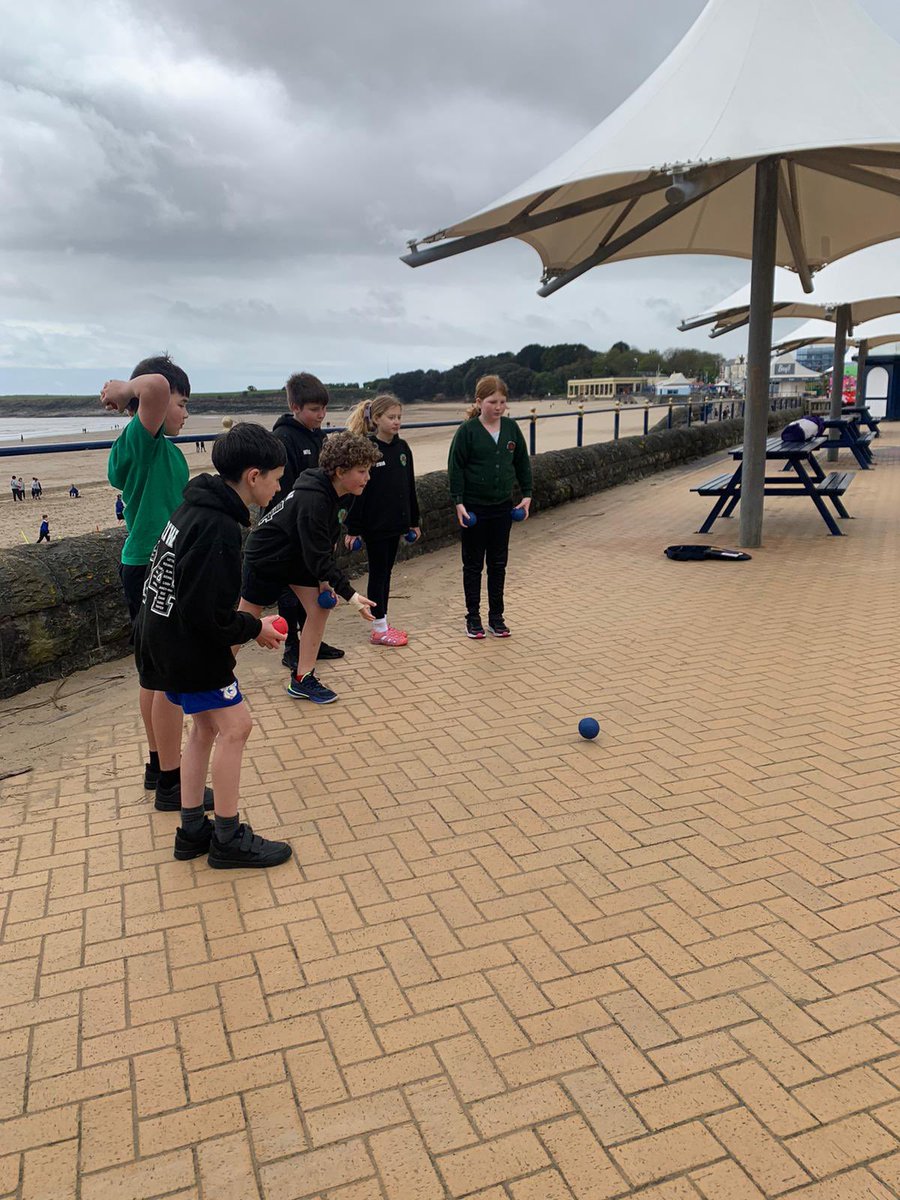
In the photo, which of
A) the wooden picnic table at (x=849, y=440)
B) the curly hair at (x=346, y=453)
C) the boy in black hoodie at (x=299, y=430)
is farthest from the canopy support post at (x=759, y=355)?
the wooden picnic table at (x=849, y=440)

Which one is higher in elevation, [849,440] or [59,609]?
[849,440]

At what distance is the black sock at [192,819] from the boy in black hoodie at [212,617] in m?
0.11

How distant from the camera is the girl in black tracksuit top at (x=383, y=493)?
18.6ft

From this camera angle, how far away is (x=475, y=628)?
20.7 ft

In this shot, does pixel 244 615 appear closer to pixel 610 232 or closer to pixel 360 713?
pixel 360 713

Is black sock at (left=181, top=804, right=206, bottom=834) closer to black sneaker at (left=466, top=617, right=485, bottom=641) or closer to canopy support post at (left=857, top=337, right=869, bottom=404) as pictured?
black sneaker at (left=466, top=617, right=485, bottom=641)

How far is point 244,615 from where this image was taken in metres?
2.93

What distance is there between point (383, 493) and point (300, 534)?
4.93 ft

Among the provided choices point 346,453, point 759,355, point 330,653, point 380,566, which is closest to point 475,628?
point 380,566

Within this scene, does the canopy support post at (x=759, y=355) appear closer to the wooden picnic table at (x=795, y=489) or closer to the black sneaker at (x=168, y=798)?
the wooden picnic table at (x=795, y=489)

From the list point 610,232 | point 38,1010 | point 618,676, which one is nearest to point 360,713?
point 618,676

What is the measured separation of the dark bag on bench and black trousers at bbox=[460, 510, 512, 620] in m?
3.22

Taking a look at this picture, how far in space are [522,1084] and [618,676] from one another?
339cm

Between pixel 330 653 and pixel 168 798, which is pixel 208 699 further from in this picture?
pixel 330 653
